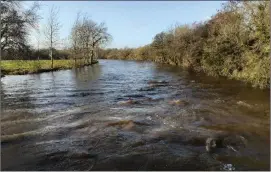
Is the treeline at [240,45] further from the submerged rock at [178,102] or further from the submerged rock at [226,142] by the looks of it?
the submerged rock at [226,142]

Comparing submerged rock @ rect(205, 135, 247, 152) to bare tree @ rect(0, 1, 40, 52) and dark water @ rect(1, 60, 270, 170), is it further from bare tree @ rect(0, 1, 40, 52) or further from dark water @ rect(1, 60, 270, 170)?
bare tree @ rect(0, 1, 40, 52)

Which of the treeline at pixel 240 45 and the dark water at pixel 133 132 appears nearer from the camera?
the dark water at pixel 133 132

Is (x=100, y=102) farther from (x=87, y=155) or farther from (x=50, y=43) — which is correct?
(x=50, y=43)

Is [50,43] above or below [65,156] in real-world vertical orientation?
above

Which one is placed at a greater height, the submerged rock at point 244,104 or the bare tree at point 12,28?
the bare tree at point 12,28

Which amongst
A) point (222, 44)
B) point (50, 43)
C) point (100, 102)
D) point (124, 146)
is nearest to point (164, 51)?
point (50, 43)

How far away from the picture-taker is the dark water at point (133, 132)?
290 inches

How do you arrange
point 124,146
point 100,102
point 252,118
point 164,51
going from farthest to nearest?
point 164,51, point 100,102, point 252,118, point 124,146

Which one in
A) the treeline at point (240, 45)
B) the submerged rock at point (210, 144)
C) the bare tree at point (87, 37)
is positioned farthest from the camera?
the bare tree at point (87, 37)

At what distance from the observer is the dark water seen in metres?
7.38

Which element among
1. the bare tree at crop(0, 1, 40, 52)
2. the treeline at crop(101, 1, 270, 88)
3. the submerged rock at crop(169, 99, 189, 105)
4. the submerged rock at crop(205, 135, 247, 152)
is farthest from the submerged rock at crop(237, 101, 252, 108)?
the bare tree at crop(0, 1, 40, 52)

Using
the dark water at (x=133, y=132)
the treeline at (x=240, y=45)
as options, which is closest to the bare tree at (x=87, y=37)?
the treeline at (x=240, y=45)

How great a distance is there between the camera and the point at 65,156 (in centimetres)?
774

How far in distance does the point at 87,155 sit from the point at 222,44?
75.9 feet
